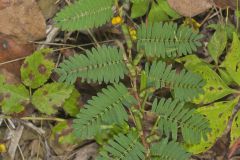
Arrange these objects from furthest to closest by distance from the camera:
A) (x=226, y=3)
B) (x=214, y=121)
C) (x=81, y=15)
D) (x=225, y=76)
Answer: (x=226, y=3) < (x=225, y=76) < (x=214, y=121) < (x=81, y=15)

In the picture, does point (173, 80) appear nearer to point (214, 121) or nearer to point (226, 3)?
point (214, 121)

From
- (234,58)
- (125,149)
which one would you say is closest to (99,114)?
(125,149)

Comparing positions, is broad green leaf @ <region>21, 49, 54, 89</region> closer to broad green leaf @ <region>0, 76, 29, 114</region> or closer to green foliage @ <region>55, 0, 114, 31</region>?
broad green leaf @ <region>0, 76, 29, 114</region>

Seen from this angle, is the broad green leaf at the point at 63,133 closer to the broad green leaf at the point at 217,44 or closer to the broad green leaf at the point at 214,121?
the broad green leaf at the point at 214,121

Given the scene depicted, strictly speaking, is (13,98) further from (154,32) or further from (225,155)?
(225,155)

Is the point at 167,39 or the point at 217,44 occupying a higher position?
the point at 167,39

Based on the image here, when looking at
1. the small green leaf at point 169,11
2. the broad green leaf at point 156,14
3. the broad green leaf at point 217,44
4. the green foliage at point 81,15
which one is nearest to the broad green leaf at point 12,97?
the green foliage at point 81,15

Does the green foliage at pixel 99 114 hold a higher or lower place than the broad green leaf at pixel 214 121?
higher
